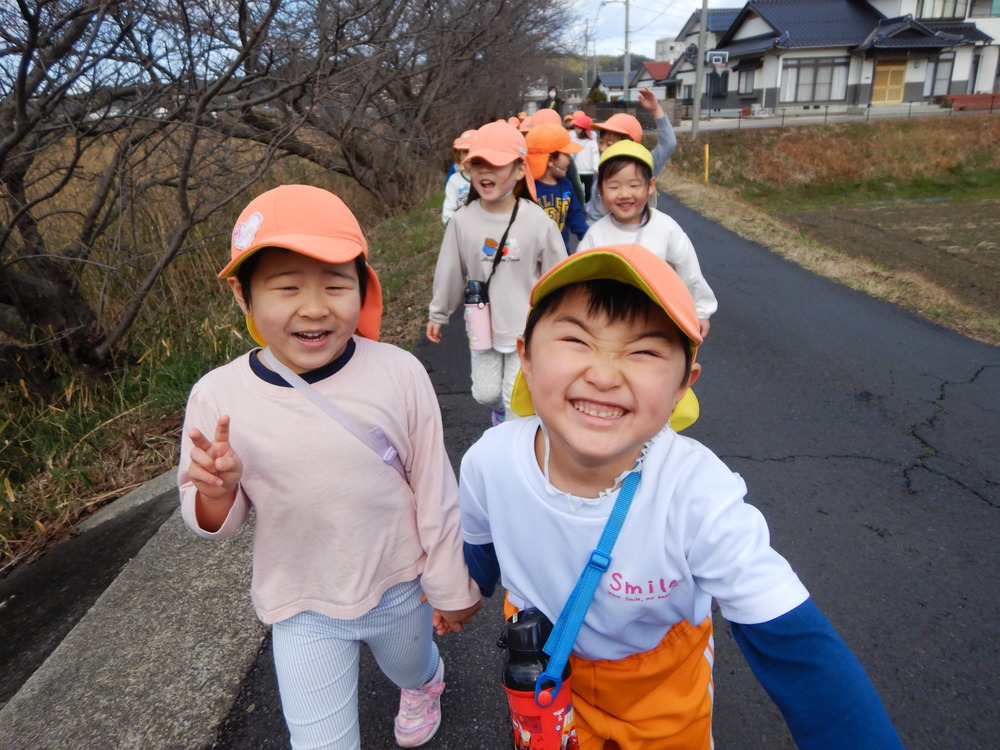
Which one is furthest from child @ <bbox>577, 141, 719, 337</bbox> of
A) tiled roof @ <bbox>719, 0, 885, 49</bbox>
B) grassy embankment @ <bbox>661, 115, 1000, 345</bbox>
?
tiled roof @ <bbox>719, 0, 885, 49</bbox>

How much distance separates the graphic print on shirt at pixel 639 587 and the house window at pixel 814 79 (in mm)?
38584

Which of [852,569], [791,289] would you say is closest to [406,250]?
[791,289]

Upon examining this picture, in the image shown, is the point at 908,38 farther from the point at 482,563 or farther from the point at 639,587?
the point at 639,587

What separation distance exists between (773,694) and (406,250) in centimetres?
850

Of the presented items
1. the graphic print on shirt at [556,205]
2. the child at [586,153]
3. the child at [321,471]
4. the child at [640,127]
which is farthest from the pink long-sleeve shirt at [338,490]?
the child at [586,153]

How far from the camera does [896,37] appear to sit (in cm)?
3189

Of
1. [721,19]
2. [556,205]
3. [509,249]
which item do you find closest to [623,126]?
[556,205]

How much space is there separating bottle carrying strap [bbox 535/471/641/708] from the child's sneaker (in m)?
0.89

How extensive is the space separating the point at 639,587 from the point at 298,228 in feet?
3.35

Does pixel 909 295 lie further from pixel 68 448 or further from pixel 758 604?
pixel 68 448

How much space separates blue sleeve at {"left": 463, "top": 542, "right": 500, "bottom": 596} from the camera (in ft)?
5.26

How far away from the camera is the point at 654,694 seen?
137 cm

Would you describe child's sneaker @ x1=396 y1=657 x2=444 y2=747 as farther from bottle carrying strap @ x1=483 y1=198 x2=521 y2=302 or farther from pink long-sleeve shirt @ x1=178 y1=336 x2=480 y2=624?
bottle carrying strap @ x1=483 y1=198 x2=521 y2=302

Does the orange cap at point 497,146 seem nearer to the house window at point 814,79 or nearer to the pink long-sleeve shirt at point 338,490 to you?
the pink long-sleeve shirt at point 338,490
